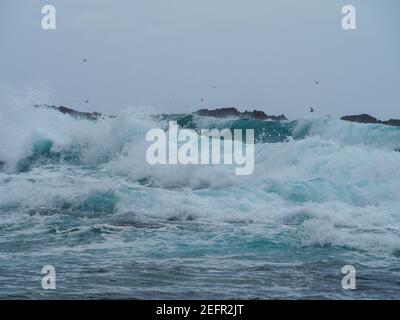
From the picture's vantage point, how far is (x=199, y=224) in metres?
10.5

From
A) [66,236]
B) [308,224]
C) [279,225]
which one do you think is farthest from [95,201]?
[308,224]

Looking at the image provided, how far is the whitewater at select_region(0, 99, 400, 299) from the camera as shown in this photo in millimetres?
6645

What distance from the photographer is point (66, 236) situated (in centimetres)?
922

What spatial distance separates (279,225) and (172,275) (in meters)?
3.94

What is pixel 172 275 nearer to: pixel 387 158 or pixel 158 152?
pixel 387 158

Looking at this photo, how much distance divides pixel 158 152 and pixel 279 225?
38.8 ft

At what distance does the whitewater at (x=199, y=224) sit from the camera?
664 centimetres

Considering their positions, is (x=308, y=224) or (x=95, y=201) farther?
(x=95, y=201)
